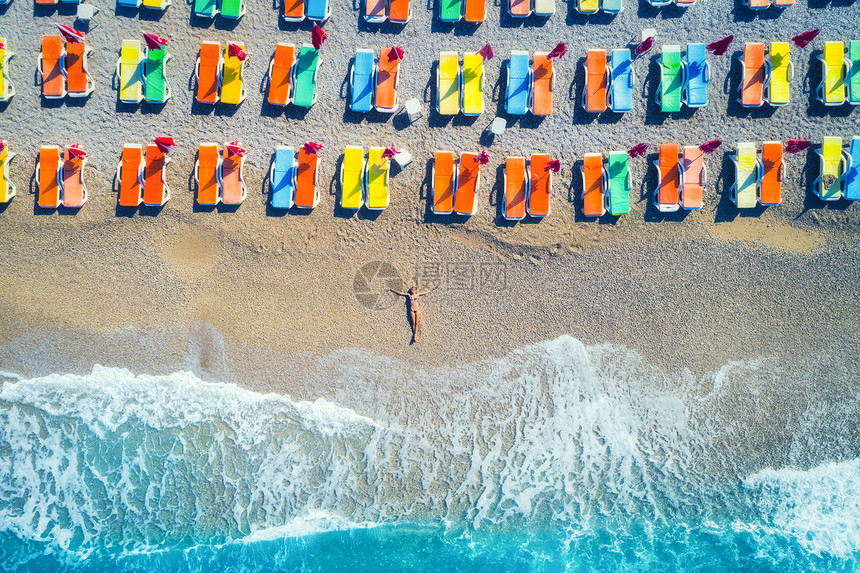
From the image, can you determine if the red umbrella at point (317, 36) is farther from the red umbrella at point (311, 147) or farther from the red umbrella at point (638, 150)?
the red umbrella at point (638, 150)

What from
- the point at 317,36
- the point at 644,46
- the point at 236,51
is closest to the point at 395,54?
the point at 317,36

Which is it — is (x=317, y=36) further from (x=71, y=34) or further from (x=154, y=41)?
(x=71, y=34)

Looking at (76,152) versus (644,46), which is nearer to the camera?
(76,152)

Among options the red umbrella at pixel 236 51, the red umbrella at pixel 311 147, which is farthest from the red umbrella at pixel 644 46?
the red umbrella at pixel 236 51

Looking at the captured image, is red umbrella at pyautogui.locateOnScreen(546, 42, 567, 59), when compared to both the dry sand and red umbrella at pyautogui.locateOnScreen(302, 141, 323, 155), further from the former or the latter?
red umbrella at pyautogui.locateOnScreen(302, 141, 323, 155)

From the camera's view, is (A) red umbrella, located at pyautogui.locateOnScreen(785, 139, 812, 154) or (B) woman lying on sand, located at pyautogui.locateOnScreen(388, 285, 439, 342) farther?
(B) woman lying on sand, located at pyautogui.locateOnScreen(388, 285, 439, 342)

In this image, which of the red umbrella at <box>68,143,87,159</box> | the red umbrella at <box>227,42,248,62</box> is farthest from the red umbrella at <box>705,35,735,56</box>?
the red umbrella at <box>68,143,87,159</box>
